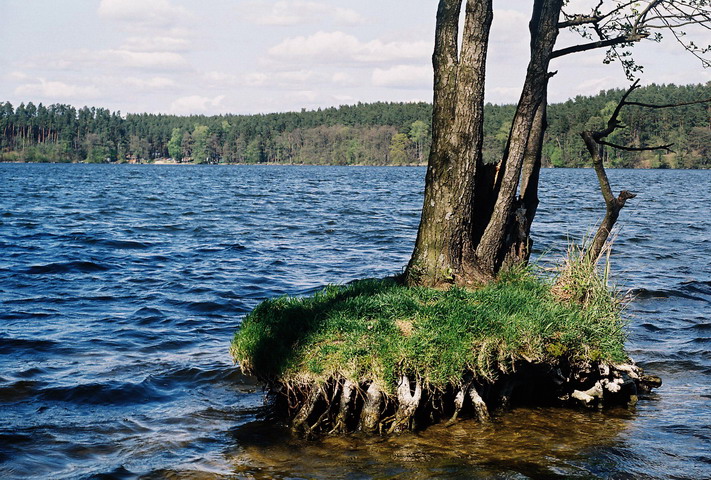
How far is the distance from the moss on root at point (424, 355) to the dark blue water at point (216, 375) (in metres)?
0.32

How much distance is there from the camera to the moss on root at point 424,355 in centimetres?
721

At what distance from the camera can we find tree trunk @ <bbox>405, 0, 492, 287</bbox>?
9367mm

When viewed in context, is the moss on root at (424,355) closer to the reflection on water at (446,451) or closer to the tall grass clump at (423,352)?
the tall grass clump at (423,352)

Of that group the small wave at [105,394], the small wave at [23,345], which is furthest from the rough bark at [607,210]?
the small wave at [23,345]

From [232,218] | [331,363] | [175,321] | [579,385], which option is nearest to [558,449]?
[579,385]

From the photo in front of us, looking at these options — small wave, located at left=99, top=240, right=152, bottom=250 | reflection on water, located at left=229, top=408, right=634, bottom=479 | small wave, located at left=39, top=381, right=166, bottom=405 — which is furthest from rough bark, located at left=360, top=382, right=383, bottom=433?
small wave, located at left=99, top=240, right=152, bottom=250

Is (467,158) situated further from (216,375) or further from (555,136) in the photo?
(555,136)

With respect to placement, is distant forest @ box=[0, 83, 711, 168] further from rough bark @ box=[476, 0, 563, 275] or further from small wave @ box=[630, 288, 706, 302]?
rough bark @ box=[476, 0, 563, 275]

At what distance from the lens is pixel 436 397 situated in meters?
7.51

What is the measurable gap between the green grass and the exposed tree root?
14cm

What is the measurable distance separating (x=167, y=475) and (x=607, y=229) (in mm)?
7748

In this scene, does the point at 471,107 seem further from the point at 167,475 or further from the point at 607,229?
the point at 167,475

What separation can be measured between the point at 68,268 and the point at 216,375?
10.3m

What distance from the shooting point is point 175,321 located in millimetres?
13078
